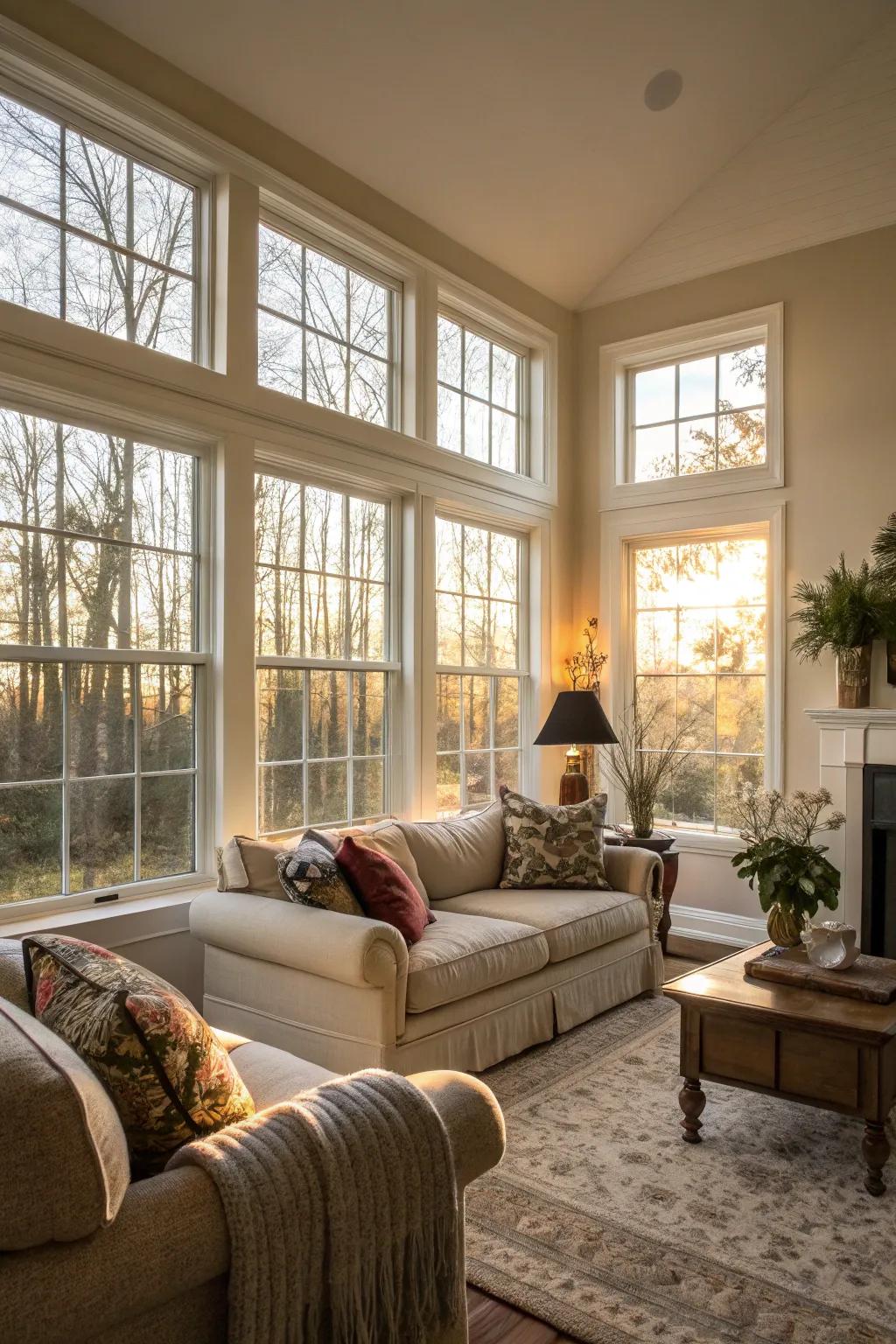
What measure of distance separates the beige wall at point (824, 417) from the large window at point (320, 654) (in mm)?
2179

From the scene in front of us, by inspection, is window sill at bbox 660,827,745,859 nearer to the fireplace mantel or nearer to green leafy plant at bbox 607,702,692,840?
green leafy plant at bbox 607,702,692,840

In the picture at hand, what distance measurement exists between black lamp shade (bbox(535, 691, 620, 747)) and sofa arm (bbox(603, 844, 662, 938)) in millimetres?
652

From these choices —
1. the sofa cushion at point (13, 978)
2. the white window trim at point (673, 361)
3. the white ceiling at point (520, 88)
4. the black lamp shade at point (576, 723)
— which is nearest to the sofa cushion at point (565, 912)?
the black lamp shade at point (576, 723)

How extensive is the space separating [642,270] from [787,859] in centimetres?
402

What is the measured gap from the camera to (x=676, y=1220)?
2543 mm

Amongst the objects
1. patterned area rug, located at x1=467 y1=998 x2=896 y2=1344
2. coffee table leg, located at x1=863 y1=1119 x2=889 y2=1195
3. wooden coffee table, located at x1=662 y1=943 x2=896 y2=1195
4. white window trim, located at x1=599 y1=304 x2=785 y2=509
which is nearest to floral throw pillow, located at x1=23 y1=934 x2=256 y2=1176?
patterned area rug, located at x1=467 y1=998 x2=896 y2=1344

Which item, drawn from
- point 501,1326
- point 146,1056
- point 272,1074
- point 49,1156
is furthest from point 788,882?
point 49,1156

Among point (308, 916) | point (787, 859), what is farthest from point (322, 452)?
point (787, 859)

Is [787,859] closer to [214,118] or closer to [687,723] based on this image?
[687,723]

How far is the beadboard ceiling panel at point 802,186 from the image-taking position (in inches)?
196

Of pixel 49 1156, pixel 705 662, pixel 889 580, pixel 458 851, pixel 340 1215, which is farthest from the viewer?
pixel 705 662

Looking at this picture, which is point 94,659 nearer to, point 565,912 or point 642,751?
point 565,912

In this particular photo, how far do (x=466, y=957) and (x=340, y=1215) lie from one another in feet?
6.07

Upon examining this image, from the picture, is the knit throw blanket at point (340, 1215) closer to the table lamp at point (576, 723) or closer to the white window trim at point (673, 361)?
the table lamp at point (576, 723)
